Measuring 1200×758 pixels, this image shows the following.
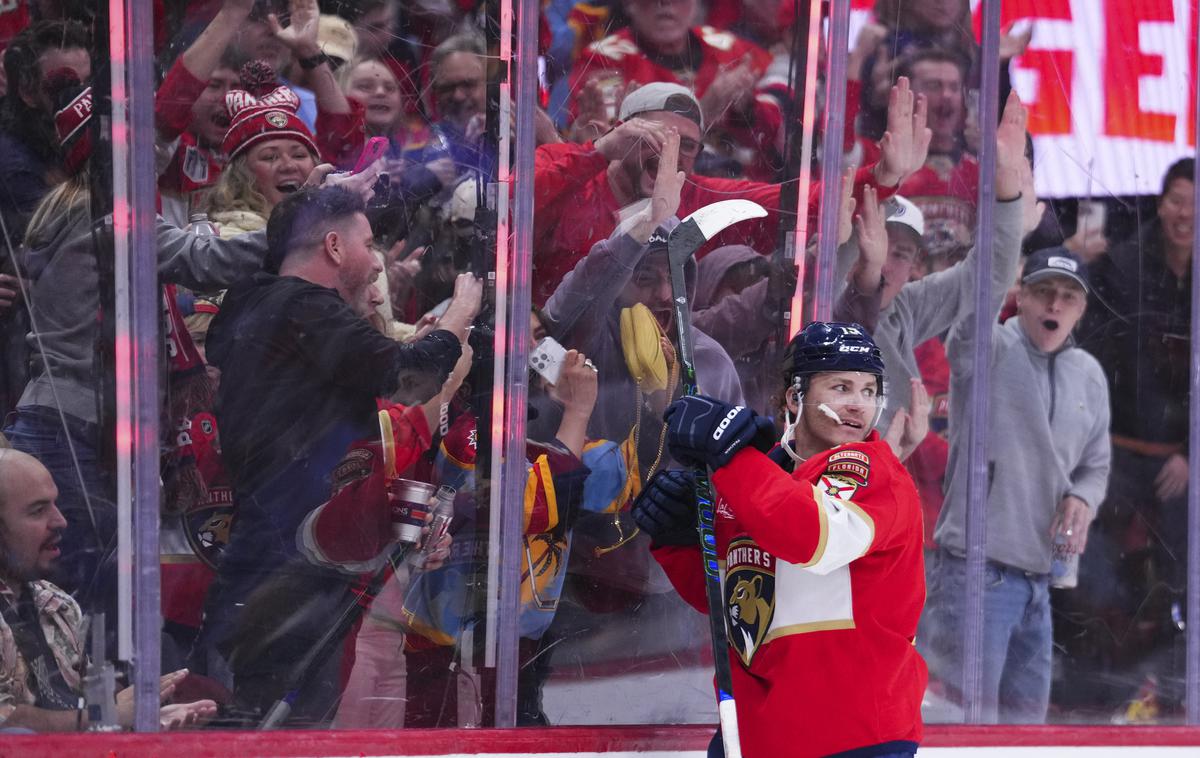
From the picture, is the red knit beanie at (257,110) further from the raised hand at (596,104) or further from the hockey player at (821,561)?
the hockey player at (821,561)

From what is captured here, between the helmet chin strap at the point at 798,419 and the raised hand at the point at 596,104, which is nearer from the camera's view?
the helmet chin strap at the point at 798,419

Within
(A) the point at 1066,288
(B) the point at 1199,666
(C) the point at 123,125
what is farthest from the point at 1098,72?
(C) the point at 123,125

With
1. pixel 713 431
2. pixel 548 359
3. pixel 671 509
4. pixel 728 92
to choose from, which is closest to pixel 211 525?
pixel 548 359

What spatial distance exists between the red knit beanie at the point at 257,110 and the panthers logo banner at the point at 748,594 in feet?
4.28

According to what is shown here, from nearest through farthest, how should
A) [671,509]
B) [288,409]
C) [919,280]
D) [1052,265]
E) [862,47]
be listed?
[671,509] < [288,409] < [862,47] < [919,280] < [1052,265]

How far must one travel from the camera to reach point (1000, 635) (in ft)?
11.1

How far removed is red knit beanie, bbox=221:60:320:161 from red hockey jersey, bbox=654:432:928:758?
122 cm

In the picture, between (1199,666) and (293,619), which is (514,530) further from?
(1199,666)

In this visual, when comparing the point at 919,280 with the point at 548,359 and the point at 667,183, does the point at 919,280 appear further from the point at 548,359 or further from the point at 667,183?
the point at 548,359

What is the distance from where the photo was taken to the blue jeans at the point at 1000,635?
332cm

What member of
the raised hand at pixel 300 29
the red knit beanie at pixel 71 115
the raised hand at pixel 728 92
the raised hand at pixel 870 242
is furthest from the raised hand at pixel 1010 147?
the red knit beanie at pixel 71 115

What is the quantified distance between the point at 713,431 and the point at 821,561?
0.30 m

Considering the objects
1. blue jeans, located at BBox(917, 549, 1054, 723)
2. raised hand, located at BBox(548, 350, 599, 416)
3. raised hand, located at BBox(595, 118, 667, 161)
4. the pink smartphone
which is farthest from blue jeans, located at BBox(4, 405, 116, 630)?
blue jeans, located at BBox(917, 549, 1054, 723)

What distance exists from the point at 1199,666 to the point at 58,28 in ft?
11.0
